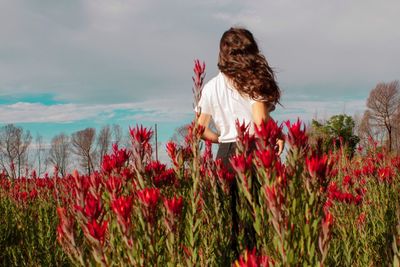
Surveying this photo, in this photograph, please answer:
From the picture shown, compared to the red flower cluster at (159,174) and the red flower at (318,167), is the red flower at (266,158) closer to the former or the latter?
the red flower at (318,167)

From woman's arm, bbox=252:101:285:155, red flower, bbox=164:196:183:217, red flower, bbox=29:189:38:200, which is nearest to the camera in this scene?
red flower, bbox=164:196:183:217

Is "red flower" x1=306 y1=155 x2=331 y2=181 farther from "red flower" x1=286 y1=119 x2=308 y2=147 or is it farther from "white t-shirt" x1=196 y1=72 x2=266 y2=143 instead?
"white t-shirt" x1=196 y1=72 x2=266 y2=143

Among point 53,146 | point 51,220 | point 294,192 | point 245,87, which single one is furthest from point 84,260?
point 53,146

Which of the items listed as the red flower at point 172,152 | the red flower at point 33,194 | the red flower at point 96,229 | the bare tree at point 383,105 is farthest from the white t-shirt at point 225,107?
the bare tree at point 383,105

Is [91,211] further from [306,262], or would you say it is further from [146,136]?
[306,262]

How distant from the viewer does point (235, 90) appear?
3.71 meters

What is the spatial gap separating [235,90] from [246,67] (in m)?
0.23

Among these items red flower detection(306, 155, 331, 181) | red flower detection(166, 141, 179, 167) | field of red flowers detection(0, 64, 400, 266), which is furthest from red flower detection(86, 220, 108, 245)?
red flower detection(166, 141, 179, 167)

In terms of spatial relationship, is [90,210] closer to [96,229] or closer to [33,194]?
[96,229]

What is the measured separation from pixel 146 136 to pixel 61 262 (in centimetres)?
279

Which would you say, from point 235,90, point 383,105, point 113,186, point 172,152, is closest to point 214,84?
point 235,90

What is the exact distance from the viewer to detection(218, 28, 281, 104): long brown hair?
355cm

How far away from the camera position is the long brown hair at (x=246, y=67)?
3547 millimetres

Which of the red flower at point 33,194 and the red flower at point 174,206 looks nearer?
the red flower at point 174,206
